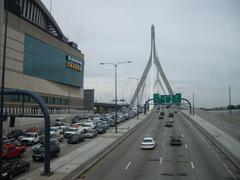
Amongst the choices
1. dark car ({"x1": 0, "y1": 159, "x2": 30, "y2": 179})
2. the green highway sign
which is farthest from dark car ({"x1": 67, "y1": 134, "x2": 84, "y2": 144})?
the green highway sign

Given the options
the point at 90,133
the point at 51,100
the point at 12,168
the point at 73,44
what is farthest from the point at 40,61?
the point at 12,168

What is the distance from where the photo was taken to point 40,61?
9706cm

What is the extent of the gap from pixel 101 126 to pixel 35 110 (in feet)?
114

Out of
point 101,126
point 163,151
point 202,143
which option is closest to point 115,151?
point 163,151

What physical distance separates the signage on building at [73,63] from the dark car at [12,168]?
91885 mm

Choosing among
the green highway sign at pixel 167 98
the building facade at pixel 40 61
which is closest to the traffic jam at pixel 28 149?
the building facade at pixel 40 61

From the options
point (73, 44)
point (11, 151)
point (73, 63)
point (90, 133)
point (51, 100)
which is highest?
point (73, 44)

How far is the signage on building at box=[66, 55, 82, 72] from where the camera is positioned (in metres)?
119

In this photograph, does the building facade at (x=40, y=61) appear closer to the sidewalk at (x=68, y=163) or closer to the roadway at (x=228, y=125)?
the sidewalk at (x=68, y=163)

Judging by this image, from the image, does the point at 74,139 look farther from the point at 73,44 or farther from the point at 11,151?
the point at 73,44

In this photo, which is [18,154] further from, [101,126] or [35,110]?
[35,110]

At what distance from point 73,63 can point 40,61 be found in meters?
27.3

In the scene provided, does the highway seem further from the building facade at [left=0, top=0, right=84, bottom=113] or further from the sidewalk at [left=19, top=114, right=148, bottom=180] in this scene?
the building facade at [left=0, top=0, right=84, bottom=113]

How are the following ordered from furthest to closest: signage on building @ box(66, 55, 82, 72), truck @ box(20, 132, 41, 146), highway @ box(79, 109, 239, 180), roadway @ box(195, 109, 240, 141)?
signage on building @ box(66, 55, 82, 72)
roadway @ box(195, 109, 240, 141)
truck @ box(20, 132, 41, 146)
highway @ box(79, 109, 239, 180)
